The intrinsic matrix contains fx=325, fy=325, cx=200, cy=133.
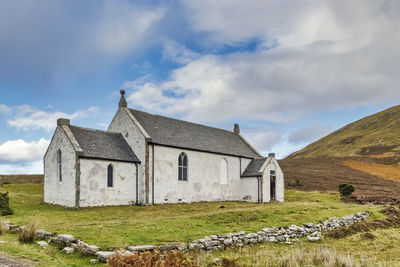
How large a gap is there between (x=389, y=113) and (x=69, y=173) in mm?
167861

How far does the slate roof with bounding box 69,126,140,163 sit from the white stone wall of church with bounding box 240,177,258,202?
15.7 meters

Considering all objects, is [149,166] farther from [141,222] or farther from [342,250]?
[342,250]

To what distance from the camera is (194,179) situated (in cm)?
3694

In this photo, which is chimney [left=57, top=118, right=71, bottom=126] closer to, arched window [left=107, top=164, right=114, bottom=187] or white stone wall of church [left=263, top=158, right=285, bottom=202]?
arched window [left=107, top=164, right=114, bottom=187]

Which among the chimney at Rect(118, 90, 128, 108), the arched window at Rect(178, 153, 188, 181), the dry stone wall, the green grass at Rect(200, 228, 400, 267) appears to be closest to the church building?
the arched window at Rect(178, 153, 188, 181)

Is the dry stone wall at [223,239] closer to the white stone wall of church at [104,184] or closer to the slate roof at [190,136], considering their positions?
the white stone wall of church at [104,184]

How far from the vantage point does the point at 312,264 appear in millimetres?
12977

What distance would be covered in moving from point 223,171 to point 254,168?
4347 millimetres

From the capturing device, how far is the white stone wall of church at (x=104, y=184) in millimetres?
28672

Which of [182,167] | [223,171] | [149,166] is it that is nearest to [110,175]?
[149,166]

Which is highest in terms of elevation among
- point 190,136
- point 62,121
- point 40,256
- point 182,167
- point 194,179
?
point 62,121

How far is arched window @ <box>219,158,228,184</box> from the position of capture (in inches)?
1596

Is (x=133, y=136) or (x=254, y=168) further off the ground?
(x=133, y=136)

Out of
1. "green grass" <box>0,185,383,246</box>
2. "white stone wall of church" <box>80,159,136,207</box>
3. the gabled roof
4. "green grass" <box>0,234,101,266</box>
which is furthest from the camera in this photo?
the gabled roof
